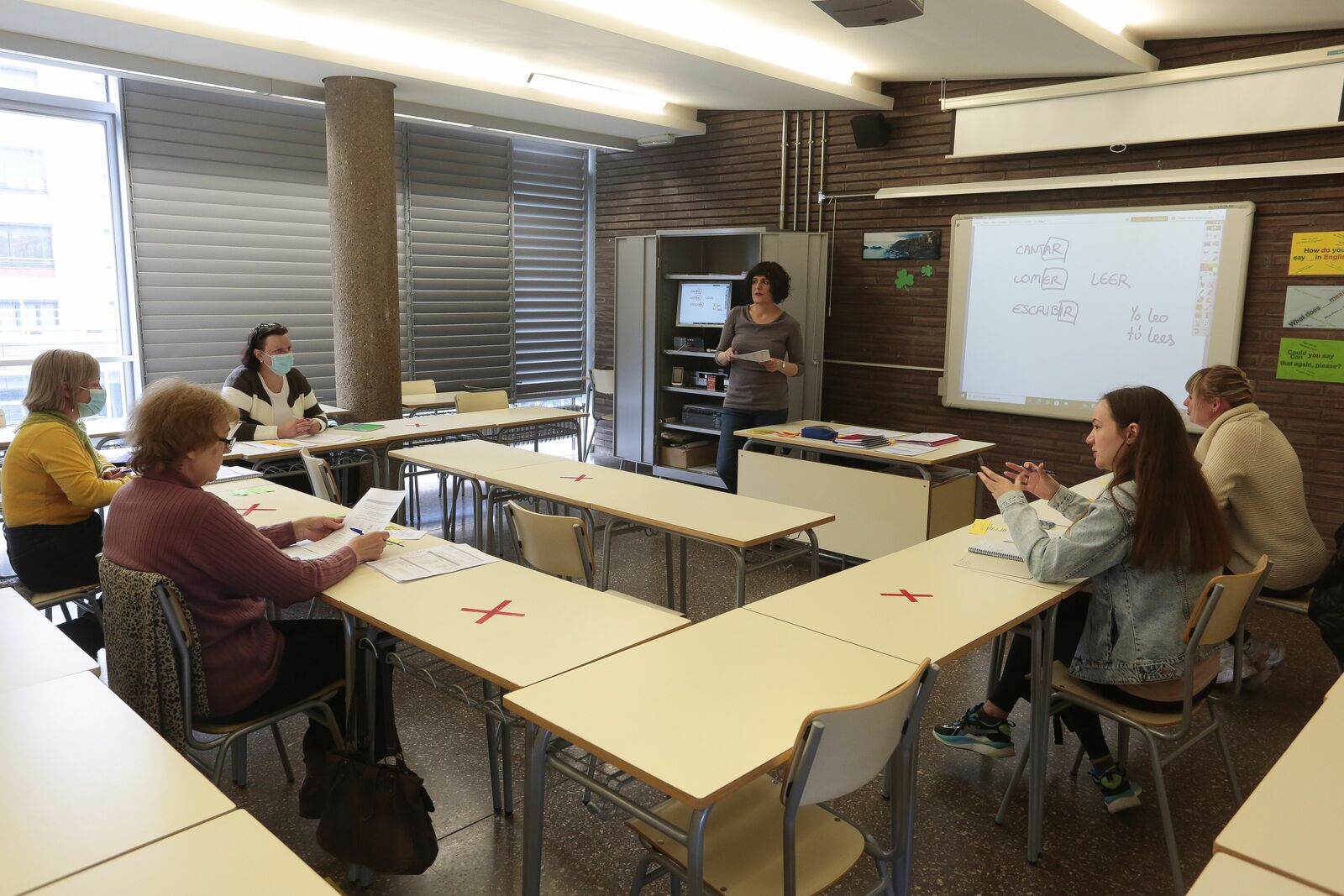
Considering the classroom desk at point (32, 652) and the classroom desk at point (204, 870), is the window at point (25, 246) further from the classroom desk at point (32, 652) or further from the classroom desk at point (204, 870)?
the classroom desk at point (204, 870)

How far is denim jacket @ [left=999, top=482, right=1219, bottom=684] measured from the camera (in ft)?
8.20

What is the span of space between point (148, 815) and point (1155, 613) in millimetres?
2467

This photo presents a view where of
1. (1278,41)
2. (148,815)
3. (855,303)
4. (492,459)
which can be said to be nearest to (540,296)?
(855,303)

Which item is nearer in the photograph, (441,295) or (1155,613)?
(1155,613)

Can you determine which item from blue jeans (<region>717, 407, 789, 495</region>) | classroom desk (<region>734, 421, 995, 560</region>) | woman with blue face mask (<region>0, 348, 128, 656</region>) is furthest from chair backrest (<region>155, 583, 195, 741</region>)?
blue jeans (<region>717, 407, 789, 495</region>)

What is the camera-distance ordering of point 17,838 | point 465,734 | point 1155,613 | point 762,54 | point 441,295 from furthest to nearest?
point 441,295, point 762,54, point 465,734, point 1155,613, point 17,838

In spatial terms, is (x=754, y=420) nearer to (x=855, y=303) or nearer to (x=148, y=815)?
(x=855, y=303)

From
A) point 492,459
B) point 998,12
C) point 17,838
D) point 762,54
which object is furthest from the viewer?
point 762,54

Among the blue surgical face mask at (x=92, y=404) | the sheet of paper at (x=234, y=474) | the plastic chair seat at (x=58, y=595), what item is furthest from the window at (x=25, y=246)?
the plastic chair seat at (x=58, y=595)

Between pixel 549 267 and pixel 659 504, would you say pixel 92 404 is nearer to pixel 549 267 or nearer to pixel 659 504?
pixel 659 504

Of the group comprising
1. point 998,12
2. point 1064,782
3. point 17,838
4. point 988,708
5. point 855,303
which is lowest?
point 1064,782

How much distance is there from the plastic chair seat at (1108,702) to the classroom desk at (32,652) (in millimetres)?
2547

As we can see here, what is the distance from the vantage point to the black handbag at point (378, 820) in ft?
7.06

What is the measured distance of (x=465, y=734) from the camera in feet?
10.8
